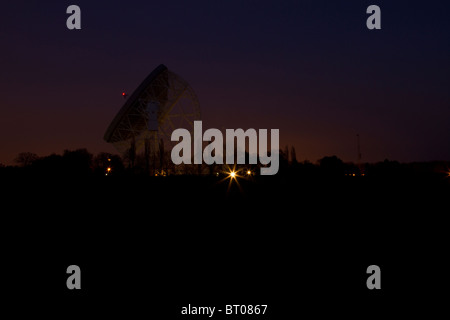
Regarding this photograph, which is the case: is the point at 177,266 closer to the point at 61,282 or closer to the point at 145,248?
the point at 145,248

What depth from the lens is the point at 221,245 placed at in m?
12.0

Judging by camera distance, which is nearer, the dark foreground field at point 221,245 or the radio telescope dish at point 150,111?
the dark foreground field at point 221,245

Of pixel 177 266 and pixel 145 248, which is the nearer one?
pixel 177 266

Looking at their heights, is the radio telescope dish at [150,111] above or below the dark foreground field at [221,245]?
above

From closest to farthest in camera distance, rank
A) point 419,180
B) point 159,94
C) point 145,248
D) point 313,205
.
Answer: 1. point 145,248
2. point 313,205
3. point 419,180
4. point 159,94

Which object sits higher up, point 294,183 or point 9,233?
point 294,183

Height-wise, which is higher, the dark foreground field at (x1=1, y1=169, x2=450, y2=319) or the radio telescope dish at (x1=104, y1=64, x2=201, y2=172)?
the radio telescope dish at (x1=104, y1=64, x2=201, y2=172)

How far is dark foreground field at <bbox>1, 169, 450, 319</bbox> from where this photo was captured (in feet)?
30.7

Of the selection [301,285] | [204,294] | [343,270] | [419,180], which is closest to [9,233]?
[204,294]

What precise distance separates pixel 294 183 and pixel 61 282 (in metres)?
8.70

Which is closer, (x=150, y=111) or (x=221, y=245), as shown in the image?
(x=221, y=245)

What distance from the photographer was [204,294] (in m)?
9.78

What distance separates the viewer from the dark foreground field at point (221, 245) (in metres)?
9.36

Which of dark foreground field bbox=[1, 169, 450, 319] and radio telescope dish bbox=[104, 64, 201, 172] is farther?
radio telescope dish bbox=[104, 64, 201, 172]
